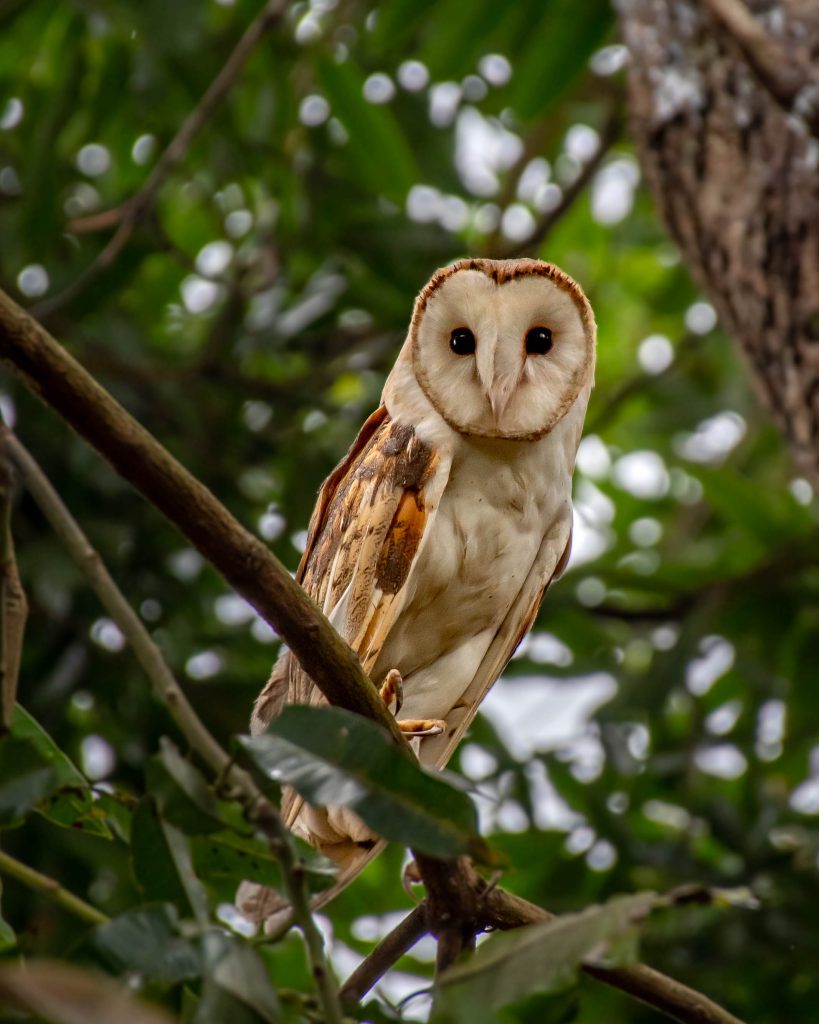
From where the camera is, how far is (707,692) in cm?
427

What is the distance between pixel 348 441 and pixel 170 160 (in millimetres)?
1003

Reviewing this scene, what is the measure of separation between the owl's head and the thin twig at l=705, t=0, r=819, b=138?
0.80 metres

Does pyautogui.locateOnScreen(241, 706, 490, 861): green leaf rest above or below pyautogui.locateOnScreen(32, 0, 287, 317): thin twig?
below

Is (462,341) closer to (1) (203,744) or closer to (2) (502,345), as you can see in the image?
(2) (502,345)

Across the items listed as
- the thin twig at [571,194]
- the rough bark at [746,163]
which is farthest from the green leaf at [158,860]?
the thin twig at [571,194]

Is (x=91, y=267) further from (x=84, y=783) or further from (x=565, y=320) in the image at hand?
(x=84, y=783)

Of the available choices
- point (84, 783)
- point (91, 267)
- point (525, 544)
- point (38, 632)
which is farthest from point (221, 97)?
point (84, 783)

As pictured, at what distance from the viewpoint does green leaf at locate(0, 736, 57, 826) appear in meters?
1.31

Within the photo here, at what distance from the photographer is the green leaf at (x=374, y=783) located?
1.25 metres

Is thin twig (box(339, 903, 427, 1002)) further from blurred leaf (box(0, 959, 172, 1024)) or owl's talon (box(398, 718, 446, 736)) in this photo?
blurred leaf (box(0, 959, 172, 1024))

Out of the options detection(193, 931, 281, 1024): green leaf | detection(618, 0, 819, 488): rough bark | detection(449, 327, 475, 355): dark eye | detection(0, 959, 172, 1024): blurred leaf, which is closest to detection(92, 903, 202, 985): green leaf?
detection(193, 931, 281, 1024): green leaf

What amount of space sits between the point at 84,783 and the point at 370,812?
16.0 inches

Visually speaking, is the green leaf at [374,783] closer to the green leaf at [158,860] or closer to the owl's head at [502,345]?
the green leaf at [158,860]

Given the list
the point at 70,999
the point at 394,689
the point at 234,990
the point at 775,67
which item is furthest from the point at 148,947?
the point at 775,67
